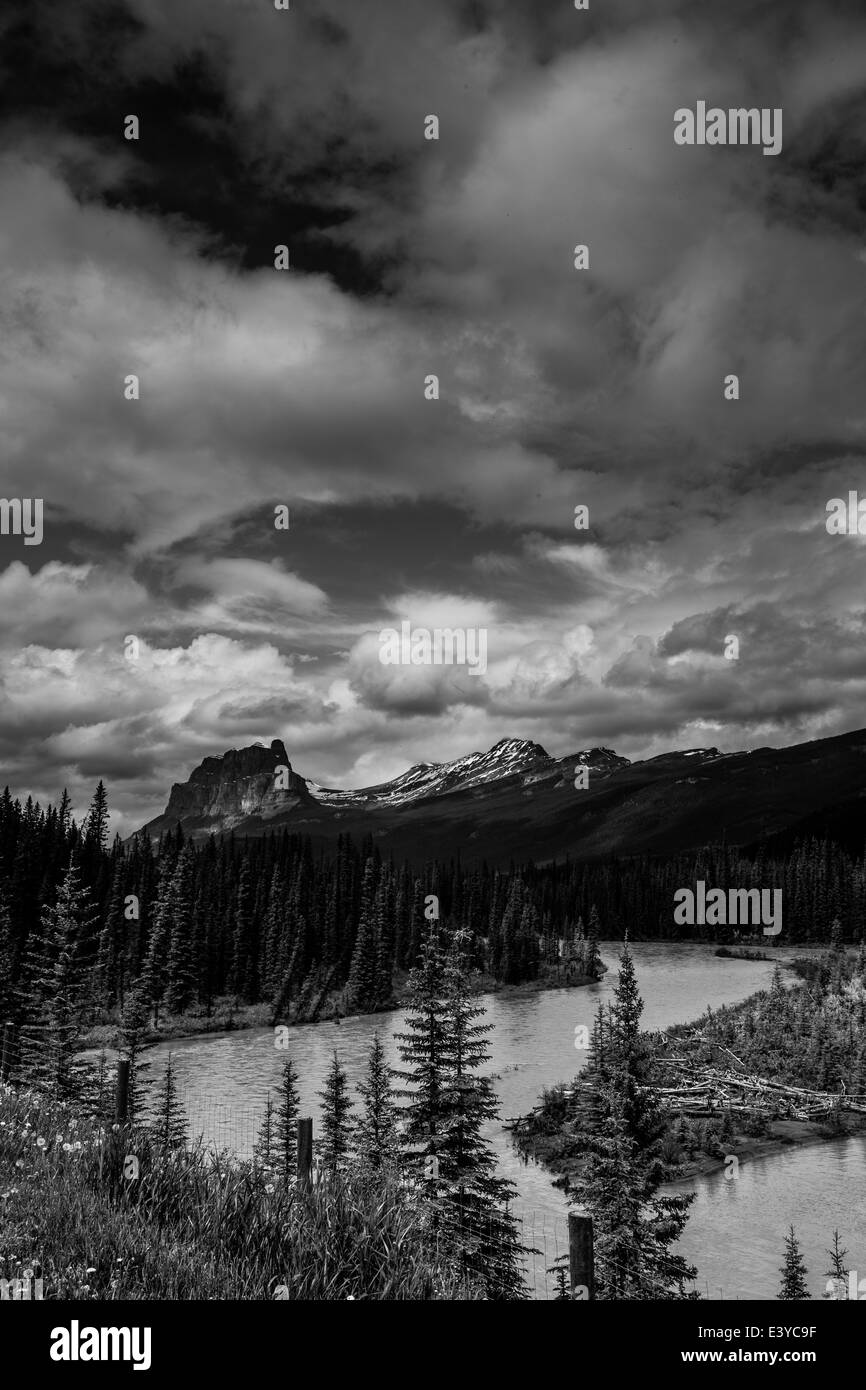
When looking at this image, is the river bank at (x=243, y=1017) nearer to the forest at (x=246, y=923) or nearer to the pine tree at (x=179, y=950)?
the forest at (x=246, y=923)

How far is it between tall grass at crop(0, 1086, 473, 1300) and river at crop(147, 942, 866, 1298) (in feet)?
47.2

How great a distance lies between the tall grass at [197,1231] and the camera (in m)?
6.44

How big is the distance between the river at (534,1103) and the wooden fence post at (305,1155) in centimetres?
1219

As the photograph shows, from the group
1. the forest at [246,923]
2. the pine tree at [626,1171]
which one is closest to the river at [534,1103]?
the pine tree at [626,1171]

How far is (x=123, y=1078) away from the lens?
14.4 m

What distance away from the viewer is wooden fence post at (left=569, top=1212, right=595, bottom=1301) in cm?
753

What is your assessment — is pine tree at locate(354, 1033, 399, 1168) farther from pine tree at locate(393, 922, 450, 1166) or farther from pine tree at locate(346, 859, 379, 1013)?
pine tree at locate(346, 859, 379, 1013)

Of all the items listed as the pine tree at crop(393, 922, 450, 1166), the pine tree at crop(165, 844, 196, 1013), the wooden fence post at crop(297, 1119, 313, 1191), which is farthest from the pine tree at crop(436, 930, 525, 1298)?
the pine tree at crop(165, 844, 196, 1013)

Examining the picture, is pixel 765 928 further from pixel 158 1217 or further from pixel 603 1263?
pixel 158 1217

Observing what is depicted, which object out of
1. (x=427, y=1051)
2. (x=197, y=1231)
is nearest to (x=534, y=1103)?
(x=427, y=1051)

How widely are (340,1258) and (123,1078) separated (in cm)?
867

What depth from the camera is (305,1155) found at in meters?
10.4

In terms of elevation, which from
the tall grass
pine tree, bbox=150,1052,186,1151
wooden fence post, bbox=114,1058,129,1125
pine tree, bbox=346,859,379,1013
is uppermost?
the tall grass
